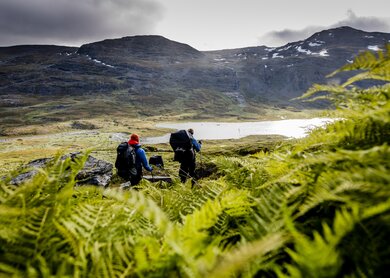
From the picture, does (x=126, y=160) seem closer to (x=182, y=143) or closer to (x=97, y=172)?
(x=182, y=143)

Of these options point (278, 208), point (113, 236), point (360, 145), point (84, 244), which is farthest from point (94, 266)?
point (360, 145)

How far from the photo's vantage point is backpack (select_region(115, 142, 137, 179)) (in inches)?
430

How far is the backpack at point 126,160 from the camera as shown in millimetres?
10914

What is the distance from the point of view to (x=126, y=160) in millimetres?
11086

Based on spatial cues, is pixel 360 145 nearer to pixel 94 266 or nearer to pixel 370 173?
pixel 370 173

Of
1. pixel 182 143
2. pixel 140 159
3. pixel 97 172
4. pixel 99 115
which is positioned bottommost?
pixel 99 115

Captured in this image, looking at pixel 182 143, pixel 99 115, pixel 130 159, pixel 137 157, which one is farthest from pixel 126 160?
pixel 99 115

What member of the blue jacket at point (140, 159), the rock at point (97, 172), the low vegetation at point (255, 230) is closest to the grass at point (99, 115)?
the rock at point (97, 172)

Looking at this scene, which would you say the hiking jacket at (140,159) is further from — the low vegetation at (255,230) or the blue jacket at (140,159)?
the low vegetation at (255,230)

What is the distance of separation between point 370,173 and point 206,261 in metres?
0.57

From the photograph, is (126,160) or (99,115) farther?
(99,115)

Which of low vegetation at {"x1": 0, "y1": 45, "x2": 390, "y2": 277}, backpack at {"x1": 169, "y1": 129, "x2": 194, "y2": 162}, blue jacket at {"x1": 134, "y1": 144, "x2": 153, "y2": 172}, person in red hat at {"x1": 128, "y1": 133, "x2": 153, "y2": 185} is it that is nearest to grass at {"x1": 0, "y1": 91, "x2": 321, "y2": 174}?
backpack at {"x1": 169, "y1": 129, "x2": 194, "y2": 162}

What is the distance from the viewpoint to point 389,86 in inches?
63.8

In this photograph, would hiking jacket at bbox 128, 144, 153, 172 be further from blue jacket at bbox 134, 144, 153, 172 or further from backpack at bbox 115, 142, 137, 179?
backpack at bbox 115, 142, 137, 179
